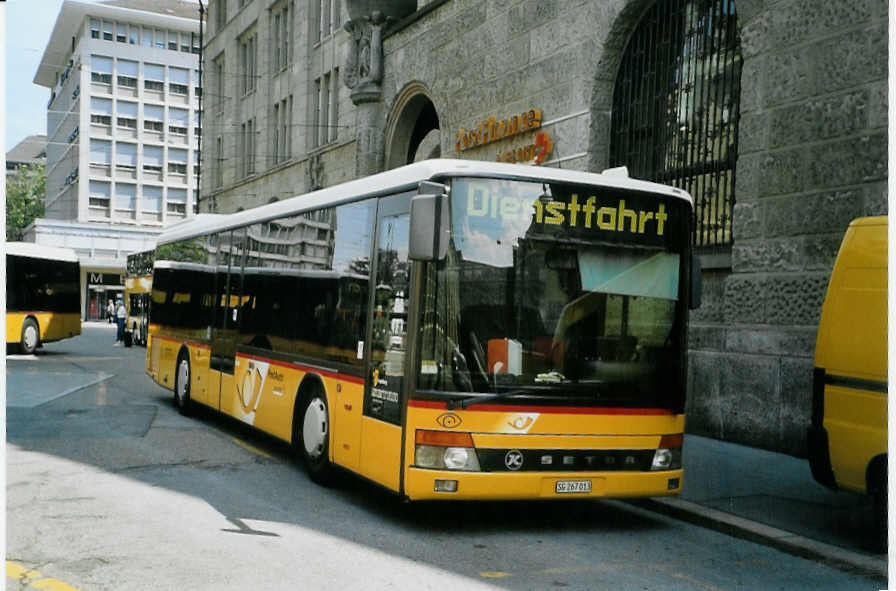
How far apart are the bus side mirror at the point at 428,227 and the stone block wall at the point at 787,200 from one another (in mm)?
5802

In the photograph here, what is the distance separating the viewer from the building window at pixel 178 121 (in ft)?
274

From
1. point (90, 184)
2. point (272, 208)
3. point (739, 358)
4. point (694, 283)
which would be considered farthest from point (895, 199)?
point (90, 184)

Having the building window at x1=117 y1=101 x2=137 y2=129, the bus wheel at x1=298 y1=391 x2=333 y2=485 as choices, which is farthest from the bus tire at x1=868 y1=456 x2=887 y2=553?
the building window at x1=117 y1=101 x2=137 y2=129

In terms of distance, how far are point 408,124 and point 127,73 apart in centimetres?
6539

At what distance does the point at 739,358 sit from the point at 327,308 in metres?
5.60

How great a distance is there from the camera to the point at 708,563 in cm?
661

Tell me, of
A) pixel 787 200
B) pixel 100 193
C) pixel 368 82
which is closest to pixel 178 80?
pixel 100 193

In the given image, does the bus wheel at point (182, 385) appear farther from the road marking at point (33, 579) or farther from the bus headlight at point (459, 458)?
the road marking at point (33, 579)

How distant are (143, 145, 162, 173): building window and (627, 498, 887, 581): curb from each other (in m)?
80.1

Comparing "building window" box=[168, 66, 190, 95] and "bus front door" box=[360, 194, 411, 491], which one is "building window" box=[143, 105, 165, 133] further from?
"bus front door" box=[360, 194, 411, 491]

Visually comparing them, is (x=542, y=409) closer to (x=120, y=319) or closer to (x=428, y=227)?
(x=428, y=227)

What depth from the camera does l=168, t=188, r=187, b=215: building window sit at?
275 feet

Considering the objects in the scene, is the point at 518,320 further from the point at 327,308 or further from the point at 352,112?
the point at 352,112

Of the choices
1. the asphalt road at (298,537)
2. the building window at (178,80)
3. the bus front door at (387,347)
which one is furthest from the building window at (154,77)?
the bus front door at (387,347)
